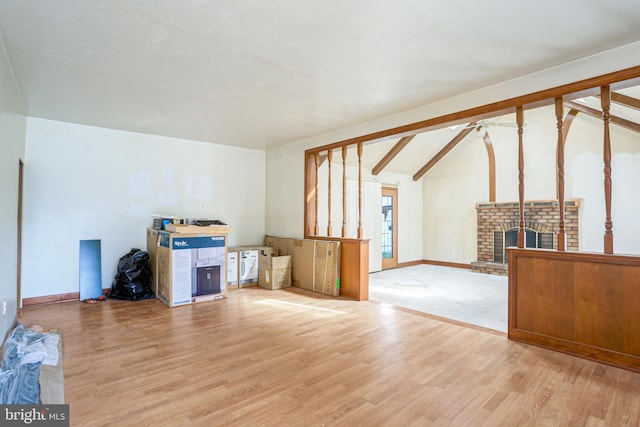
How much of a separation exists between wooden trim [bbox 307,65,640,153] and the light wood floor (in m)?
2.27

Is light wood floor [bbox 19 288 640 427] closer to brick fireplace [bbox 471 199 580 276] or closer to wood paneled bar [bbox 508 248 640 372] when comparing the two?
wood paneled bar [bbox 508 248 640 372]

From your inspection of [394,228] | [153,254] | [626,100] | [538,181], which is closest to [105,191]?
[153,254]

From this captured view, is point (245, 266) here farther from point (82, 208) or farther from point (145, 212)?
point (82, 208)

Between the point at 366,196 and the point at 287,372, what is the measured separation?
5.47 meters

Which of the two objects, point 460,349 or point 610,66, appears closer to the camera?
point 610,66

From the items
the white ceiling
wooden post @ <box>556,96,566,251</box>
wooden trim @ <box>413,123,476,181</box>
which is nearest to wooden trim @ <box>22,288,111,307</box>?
the white ceiling

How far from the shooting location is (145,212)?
17.3ft

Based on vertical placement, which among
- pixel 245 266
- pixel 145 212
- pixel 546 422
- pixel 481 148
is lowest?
pixel 546 422

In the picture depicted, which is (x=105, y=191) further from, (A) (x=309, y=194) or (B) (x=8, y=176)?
(A) (x=309, y=194)

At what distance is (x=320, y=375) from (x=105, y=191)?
4.29 metres

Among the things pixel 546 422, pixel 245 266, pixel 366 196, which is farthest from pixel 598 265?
pixel 366 196

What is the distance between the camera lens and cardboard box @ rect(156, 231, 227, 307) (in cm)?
435

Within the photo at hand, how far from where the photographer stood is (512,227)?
7.67 m

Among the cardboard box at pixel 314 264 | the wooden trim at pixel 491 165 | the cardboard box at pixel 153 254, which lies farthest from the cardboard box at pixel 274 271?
the wooden trim at pixel 491 165
